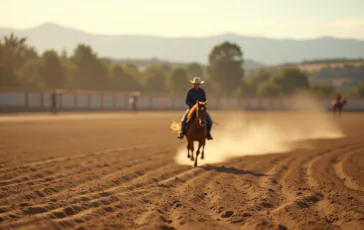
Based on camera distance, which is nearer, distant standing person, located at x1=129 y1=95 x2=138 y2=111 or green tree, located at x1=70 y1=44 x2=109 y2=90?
distant standing person, located at x1=129 y1=95 x2=138 y2=111

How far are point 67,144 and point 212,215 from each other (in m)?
15.3

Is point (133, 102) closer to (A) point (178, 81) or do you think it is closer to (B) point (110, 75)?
(B) point (110, 75)

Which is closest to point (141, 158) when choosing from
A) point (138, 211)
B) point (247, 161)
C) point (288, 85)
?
point (247, 161)

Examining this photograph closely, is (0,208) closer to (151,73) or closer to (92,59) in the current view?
(92,59)

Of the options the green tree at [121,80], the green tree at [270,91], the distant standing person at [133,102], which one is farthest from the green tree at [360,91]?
the distant standing person at [133,102]

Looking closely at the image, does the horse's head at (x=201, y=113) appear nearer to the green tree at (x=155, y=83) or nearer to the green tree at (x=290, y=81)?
the green tree at (x=155, y=83)

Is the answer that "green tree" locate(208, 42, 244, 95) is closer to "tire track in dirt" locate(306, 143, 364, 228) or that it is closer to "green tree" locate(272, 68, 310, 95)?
"green tree" locate(272, 68, 310, 95)

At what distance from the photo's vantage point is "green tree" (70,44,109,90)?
108m

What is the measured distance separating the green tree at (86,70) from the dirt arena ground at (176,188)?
283 feet

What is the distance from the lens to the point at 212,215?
946cm

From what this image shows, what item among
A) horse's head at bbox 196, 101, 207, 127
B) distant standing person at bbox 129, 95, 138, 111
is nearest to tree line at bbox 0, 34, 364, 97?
distant standing person at bbox 129, 95, 138, 111

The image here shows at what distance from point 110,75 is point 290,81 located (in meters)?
44.4

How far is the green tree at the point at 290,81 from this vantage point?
5197 inches

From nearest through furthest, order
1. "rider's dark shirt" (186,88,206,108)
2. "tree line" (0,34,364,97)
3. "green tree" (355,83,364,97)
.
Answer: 1. "rider's dark shirt" (186,88,206,108)
2. "tree line" (0,34,364,97)
3. "green tree" (355,83,364,97)
